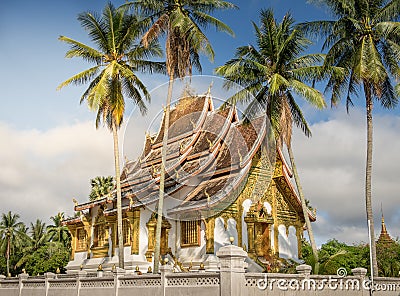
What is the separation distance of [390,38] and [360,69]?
6.89 feet

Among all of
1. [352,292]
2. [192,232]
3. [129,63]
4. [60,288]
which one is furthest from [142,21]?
[352,292]

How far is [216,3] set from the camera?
61.4 feet

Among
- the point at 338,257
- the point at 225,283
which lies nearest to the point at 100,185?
the point at 338,257

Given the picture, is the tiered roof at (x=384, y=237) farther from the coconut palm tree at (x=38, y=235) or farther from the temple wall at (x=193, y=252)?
the coconut palm tree at (x=38, y=235)

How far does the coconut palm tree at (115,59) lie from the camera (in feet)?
63.7

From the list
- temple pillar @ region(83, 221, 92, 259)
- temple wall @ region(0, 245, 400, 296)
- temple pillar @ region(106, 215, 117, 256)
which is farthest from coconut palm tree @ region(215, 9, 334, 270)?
temple pillar @ region(83, 221, 92, 259)

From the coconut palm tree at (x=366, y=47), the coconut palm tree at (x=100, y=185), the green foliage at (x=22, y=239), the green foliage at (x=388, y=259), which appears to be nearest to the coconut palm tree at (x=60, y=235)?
the green foliage at (x=22, y=239)

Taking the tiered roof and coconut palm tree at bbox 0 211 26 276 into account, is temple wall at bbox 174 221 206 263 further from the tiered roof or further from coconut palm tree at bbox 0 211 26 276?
coconut palm tree at bbox 0 211 26 276

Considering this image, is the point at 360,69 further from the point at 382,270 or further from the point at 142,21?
the point at 382,270

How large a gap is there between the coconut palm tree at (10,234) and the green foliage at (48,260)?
4.58m

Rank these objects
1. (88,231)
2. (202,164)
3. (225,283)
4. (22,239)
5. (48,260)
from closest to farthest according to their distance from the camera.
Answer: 1. (225,283)
2. (202,164)
3. (88,231)
4. (48,260)
5. (22,239)

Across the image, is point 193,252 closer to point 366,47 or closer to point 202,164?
point 202,164

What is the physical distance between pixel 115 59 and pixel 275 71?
6199mm

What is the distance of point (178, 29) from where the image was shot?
18031 millimetres
